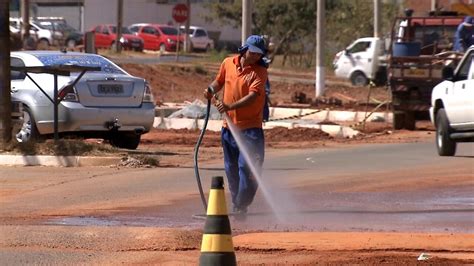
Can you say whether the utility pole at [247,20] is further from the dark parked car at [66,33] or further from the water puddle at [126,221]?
the dark parked car at [66,33]

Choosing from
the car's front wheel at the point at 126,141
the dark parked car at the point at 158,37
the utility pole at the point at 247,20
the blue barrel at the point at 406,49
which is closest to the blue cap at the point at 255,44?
the car's front wheel at the point at 126,141

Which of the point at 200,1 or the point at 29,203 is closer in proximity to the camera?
the point at 29,203

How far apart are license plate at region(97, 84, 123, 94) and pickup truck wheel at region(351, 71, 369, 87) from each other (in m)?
27.4

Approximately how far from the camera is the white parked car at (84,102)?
18203 mm

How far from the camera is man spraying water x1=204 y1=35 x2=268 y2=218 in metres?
12.2

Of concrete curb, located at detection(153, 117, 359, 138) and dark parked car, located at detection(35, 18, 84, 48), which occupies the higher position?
dark parked car, located at detection(35, 18, 84, 48)

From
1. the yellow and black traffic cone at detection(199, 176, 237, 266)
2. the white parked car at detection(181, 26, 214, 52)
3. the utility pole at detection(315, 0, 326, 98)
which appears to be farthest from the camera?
the white parked car at detection(181, 26, 214, 52)

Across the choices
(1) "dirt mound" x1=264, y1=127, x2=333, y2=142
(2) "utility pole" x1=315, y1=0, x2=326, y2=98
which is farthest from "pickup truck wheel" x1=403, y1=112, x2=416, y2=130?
(2) "utility pole" x1=315, y1=0, x2=326, y2=98

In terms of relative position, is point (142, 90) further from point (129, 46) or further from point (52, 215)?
point (129, 46)

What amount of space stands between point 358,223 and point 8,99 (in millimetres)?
7314

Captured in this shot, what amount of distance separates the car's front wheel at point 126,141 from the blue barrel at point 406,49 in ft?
33.2

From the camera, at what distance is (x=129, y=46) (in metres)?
69.6

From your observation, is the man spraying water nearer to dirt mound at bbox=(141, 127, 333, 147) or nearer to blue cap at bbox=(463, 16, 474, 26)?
dirt mound at bbox=(141, 127, 333, 147)

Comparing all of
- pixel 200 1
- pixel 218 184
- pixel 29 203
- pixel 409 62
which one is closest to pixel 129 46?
pixel 200 1
